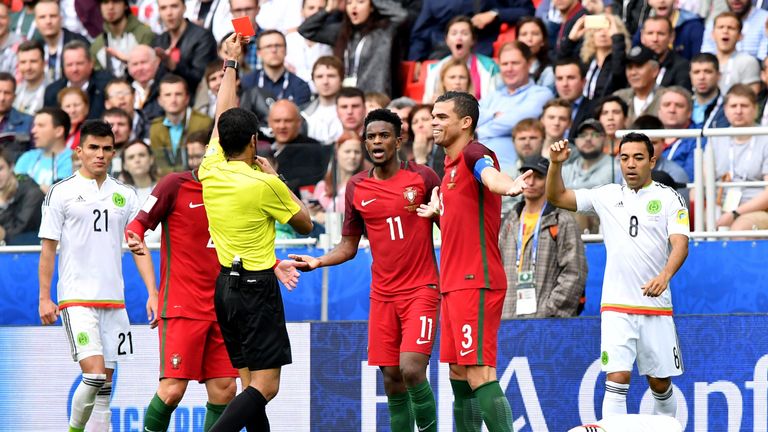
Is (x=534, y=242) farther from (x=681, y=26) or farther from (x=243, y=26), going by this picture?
(x=681, y=26)

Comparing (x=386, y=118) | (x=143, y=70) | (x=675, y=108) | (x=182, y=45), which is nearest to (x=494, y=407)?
(x=386, y=118)

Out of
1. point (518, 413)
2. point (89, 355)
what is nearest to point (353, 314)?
point (518, 413)

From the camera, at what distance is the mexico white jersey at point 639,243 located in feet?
35.2

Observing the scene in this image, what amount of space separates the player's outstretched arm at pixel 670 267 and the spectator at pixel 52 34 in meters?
9.25

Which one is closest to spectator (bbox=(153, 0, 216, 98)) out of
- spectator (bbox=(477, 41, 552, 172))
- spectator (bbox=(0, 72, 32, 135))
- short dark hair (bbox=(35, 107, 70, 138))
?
spectator (bbox=(0, 72, 32, 135))

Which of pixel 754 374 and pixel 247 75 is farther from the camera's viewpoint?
pixel 247 75

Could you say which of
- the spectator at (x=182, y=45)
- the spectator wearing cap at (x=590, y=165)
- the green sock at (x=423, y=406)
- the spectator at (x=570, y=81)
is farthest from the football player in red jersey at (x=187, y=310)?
the spectator at (x=182, y=45)

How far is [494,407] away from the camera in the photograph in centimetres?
973

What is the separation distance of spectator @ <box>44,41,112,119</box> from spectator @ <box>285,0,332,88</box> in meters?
2.12

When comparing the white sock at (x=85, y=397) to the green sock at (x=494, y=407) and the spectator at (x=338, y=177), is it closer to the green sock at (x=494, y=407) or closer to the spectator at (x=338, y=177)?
the spectator at (x=338, y=177)

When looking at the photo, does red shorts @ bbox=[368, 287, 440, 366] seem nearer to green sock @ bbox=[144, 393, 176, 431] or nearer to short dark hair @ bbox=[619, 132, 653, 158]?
green sock @ bbox=[144, 393, 176, 431]

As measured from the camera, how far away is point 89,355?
434 inches

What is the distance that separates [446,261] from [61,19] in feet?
32.0

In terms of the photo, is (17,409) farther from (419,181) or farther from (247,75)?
(247,75)
